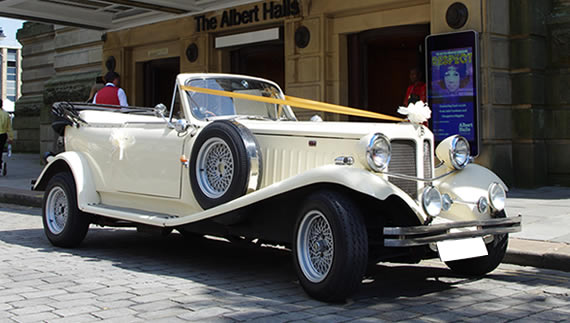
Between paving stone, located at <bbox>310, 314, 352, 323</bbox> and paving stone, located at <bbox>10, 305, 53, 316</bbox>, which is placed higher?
paving stone, located at <bbox>10, 305, 53, 316</bbox>

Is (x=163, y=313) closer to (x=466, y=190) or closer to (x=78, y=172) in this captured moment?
(x=466, y=190)

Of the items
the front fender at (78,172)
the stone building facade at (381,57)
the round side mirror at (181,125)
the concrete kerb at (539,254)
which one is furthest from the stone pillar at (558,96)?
the front fender at (78,172)

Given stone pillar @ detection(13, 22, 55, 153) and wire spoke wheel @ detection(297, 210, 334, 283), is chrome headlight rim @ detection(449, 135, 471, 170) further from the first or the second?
stone pillar @ detection(13, 22, 55, 153)

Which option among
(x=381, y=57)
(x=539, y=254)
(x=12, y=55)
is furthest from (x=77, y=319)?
(x=12, y=55)

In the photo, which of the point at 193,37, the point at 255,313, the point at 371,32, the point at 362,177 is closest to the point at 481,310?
the point at 362,177

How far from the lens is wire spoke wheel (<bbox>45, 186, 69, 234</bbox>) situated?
269 inches

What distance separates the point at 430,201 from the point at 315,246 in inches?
32.7

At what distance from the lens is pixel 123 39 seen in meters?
17.3

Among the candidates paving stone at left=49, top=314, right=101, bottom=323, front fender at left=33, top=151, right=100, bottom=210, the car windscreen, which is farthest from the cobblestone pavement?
the car windscreen

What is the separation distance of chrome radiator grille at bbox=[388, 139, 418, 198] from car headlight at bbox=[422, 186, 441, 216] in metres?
0.39

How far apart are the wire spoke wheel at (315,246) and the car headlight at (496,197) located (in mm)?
1372

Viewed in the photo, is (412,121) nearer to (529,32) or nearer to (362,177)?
(362,177)

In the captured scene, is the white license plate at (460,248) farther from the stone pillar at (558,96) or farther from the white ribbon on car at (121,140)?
the stone pillar at (558,96)

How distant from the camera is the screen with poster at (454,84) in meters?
10.4
